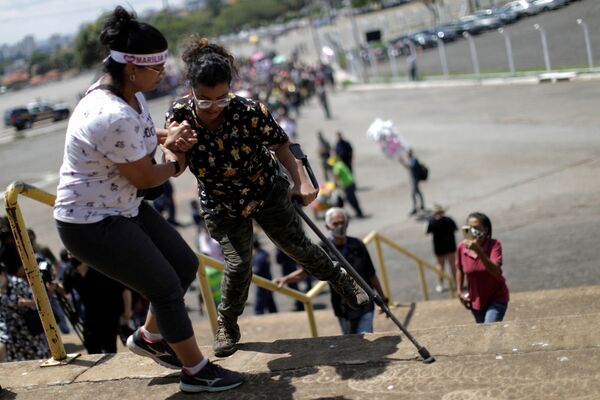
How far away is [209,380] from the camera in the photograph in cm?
392

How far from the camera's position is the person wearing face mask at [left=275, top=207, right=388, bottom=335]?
21.1 feet

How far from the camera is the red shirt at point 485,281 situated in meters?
6.46

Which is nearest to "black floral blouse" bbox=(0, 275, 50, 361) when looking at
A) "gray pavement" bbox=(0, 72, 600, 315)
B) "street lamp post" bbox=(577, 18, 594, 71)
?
"gray pavement" bbox=(0, 72, 600, 315)

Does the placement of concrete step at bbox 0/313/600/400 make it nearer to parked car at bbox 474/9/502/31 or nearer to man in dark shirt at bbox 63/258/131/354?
man in dark shirt at bbox 63/258/131/354

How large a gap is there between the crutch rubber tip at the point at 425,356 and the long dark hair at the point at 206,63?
4.95ft

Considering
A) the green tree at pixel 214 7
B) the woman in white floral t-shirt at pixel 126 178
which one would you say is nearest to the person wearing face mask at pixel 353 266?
the woman in white floral t-shirt at pixel 126 178

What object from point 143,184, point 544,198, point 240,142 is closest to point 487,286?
point 240,142

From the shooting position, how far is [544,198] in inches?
619

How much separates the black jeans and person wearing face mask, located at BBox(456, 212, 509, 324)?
3.02 meters

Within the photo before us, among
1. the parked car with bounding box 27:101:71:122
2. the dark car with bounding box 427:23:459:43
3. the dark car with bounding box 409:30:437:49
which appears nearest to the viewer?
the dark car with bounding box 427:23:459:43

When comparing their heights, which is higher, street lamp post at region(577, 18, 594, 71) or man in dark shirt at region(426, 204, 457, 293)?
street lamp post at region(577, 18, 594, 71)

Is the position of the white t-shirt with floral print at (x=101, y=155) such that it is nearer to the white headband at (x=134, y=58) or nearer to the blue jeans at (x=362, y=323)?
the white headband at (x=134, y=58)

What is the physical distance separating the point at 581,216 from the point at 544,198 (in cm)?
199

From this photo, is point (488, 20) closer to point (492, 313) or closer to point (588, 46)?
point (588, 46)
